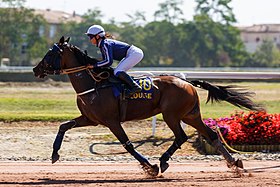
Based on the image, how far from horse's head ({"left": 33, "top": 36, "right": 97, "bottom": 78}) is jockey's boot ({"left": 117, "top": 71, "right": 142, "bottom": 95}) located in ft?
1.70

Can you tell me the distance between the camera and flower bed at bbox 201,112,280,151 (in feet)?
47.6

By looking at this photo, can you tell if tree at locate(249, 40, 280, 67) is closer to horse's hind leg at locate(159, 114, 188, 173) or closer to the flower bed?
the flower bed

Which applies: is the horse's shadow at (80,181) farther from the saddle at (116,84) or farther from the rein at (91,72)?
the rein at (91,72)

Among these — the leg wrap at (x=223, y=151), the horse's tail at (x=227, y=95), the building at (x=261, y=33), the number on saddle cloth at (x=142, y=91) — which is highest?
the number on saddle cloth at (x=142, y=91)

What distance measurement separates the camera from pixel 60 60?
11211 mm

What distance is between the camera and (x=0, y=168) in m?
11.8

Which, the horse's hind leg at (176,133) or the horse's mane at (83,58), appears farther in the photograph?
the horse's mane at (83,58)

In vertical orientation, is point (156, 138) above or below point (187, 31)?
above

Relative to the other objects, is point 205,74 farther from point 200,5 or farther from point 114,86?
point 200,5

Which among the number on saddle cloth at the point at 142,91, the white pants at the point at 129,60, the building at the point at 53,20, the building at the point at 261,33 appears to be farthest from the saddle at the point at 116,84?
Answer: the building at the point at 261,33

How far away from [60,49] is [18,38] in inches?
2803

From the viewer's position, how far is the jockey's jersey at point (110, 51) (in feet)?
36.0

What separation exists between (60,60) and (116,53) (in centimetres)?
86

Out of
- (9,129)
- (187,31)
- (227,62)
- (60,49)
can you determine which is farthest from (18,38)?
(60,49)
